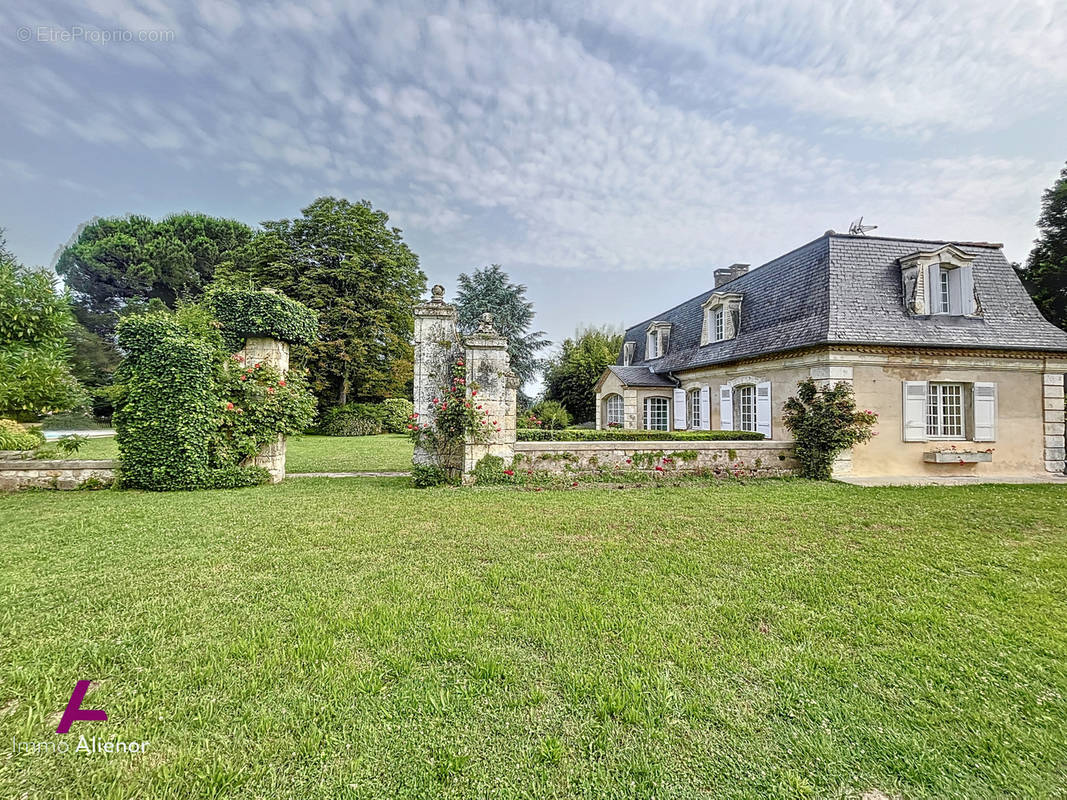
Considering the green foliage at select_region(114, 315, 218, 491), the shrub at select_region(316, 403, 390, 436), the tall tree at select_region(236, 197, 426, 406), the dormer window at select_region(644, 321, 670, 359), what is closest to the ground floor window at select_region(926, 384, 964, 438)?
the dormer window at select_region(644, 321, 670, 359)

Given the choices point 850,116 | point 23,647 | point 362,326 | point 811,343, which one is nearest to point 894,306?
point 811,343

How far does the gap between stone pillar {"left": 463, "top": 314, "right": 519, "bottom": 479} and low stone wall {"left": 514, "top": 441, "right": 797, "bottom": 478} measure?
62 cm

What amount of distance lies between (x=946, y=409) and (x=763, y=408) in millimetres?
3994

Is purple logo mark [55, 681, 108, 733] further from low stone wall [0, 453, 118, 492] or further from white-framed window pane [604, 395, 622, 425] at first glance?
white-framed window pane [604, 395, 622, 425]

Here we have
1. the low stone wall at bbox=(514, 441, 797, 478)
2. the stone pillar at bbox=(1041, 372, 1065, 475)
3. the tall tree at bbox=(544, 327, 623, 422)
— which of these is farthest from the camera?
the tall tree at bbox=(544, 327, 623, 422)

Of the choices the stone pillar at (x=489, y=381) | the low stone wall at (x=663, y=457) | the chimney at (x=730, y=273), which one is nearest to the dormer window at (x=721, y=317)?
the chimney at (x=730, y=273)

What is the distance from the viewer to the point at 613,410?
1722 centimetres

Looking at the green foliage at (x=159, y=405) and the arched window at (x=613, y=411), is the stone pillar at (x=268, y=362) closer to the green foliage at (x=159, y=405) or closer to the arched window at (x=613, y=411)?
the green foliage at (x=159, y=405)

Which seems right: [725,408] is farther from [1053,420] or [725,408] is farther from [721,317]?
[1053,420]

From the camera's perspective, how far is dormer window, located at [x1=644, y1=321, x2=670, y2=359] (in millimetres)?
17141

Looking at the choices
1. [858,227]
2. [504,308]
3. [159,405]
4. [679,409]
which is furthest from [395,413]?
[858,227]

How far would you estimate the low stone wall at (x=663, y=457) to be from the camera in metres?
8.02

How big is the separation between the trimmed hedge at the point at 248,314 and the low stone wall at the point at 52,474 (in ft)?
9.54

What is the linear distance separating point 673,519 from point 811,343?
21.1 feet
